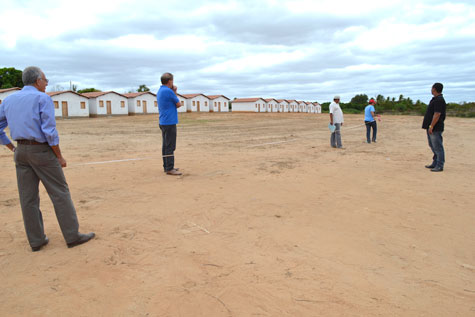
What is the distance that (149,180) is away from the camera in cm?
641

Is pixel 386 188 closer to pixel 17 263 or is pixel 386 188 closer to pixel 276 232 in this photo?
pixel 276 232

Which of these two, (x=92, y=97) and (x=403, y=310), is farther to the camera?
(x=92, y=97)

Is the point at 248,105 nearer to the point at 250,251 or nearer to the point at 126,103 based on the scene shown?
the point at 126,103

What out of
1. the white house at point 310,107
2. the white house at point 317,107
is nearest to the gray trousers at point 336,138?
the white house at point 310,107

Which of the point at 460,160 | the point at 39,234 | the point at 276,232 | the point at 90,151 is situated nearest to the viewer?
the point at 39,234

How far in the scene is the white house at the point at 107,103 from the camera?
44.0m

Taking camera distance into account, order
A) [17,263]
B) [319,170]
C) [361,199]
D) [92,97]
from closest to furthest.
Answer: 1. [17,263]
2. [361,199]
3. [319,170]
4. [92,97]

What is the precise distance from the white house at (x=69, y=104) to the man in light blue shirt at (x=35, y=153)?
39627 mm

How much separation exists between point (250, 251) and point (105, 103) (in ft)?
152

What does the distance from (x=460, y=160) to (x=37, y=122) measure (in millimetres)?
9926

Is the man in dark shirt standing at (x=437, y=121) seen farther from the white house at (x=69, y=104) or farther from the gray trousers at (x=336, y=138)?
the white house at (x=69, y=104)

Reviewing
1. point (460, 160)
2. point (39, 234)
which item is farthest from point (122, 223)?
point (460, 160)

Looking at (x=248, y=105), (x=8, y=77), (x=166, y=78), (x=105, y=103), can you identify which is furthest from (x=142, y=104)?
(x=166, y=78)

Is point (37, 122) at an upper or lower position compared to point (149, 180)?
→ upper
